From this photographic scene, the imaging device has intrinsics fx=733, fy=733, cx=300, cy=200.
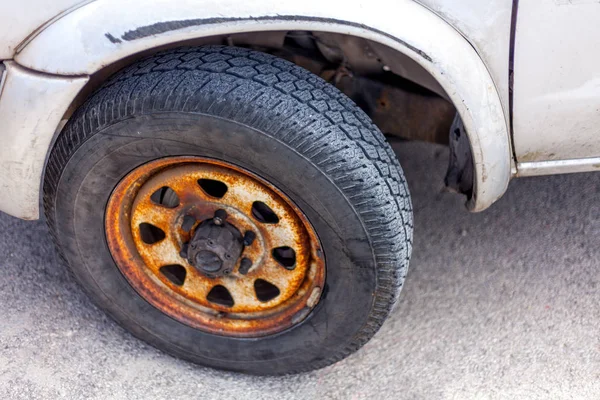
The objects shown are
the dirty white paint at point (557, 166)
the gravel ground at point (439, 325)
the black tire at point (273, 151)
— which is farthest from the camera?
the gravel ground at point (439, 325)

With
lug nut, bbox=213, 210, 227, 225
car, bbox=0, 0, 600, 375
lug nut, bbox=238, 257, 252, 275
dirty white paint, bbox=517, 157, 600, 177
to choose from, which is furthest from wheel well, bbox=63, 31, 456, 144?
lug nut, bbox=238, 257, 252, 275

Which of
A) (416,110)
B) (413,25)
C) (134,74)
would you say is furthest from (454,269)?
(134,74)

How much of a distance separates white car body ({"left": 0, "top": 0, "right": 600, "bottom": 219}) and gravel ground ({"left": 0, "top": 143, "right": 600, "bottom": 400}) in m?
0.79

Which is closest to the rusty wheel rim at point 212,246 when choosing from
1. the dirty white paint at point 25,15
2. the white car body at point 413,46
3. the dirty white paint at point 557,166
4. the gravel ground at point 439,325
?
the gravel ground at point 439,325

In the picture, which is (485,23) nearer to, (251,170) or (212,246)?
(251,170)

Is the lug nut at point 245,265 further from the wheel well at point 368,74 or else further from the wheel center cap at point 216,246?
the wheel well at point 368,74

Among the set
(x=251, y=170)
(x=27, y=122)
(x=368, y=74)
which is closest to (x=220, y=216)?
(x=251, y=170)

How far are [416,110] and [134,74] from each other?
101 cm

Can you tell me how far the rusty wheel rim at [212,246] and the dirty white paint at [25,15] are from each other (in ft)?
1.54

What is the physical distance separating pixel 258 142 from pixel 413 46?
1.50 feet

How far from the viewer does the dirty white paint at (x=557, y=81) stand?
1765 mm

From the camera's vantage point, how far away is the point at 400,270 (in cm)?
204

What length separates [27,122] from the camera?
1959mm

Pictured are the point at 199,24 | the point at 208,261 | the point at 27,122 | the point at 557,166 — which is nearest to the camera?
the point at 199,24
